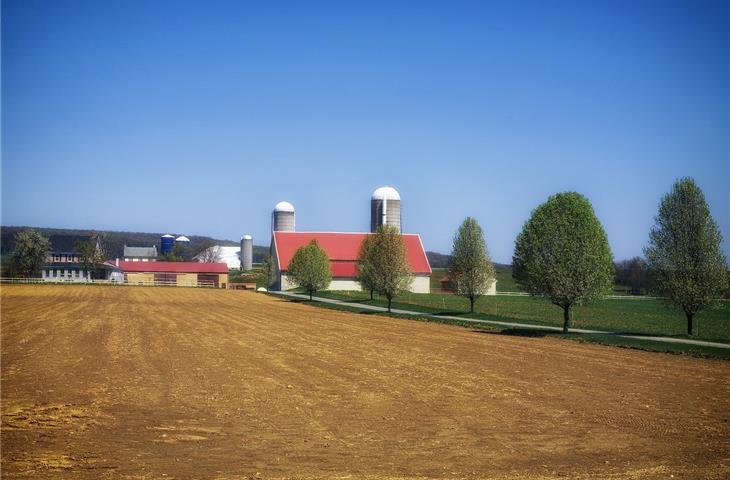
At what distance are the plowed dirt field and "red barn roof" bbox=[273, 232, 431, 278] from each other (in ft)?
214

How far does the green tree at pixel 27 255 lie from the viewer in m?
113

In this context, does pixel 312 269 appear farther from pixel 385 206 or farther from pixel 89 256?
pixel 89 256

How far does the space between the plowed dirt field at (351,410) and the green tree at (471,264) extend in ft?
72.3

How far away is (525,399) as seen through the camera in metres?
18.4

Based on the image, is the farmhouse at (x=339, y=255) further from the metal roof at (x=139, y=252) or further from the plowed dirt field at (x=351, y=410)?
the metal roof at (x=139, y=252)

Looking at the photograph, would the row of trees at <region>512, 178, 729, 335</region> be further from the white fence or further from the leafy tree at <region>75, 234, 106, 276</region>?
the leafy tree at <region>75, 234, 106, 276</region>

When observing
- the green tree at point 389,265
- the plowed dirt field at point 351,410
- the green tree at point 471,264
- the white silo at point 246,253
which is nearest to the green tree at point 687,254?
the plowed dirt field at point 351,410

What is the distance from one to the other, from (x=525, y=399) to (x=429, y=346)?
12087 mm

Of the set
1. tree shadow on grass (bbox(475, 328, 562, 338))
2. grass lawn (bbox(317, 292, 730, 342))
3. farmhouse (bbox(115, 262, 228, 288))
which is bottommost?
tree shadow on grass (bbox(475, 328, 562, 338))

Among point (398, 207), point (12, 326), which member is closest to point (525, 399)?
point (12, 326)

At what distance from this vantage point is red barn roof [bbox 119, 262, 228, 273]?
11388 cm

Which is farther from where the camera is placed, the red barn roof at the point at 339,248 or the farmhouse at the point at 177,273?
the farmhouse at the point at 177,273

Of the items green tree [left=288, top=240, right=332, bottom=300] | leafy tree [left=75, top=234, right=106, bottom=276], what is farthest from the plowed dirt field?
leafy tree [left=75, top=234, right=106, bottom=276]

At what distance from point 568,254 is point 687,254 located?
6.00 meters
